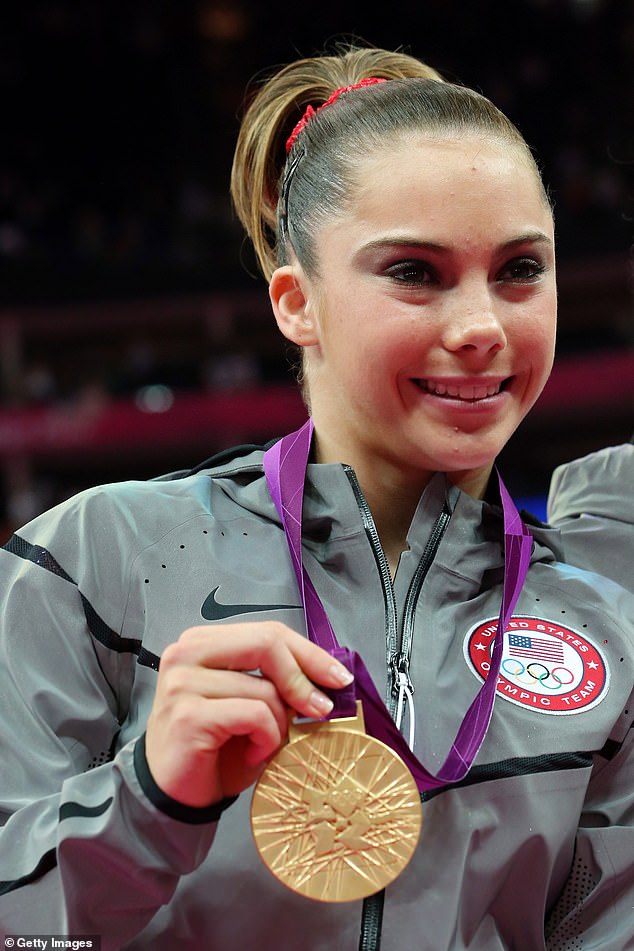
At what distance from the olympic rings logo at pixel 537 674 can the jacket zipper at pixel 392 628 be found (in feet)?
0.44

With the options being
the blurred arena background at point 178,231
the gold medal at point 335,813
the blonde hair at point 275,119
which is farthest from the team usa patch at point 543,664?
the blurred arena background at point 178,231

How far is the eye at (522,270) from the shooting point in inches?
48.6

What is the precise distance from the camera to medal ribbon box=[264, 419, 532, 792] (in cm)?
102

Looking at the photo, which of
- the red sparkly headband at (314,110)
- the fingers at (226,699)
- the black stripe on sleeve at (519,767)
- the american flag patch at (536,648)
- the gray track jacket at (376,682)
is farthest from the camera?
the red sparkly headband at (314,110)

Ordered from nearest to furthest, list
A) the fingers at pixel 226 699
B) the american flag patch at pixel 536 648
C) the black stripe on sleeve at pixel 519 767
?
the fingers at pixel 226 699, the black stripe on sleeve at pixel 519 767, the american flag patch at pixel 536 648

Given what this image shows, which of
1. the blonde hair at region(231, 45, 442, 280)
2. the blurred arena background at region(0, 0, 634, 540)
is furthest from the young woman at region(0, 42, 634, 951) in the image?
the blurred arena background at region(0, 0, 634, 540)

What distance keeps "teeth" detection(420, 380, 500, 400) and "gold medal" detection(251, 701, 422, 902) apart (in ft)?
1.38

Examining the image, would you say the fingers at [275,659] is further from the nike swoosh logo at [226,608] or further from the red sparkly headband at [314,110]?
the red sparkly headband at [314,110]

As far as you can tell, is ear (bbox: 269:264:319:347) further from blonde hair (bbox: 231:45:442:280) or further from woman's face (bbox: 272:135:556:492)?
blonde hair (bbox: 231:45:442:280)

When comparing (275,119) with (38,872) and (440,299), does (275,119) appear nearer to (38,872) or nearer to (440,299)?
(440,299)

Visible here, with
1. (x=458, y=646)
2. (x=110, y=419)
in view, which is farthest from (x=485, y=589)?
(x=110, y=419)

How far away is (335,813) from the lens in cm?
92

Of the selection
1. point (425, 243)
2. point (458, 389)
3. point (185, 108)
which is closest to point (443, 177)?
point (425, 243)

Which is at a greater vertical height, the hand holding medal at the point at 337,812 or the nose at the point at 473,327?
the nose at the point at 473,327
